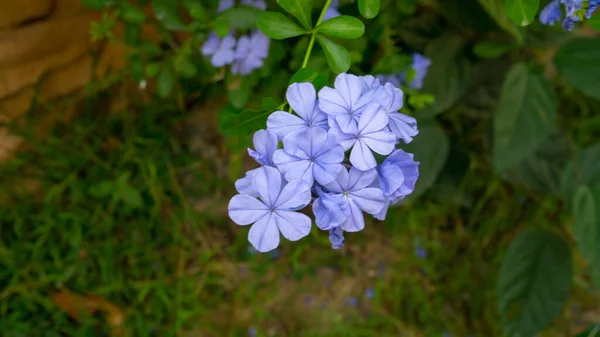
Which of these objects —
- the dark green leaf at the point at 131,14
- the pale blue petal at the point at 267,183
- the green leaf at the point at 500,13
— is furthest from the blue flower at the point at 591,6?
the dark green leaf at the point at 131,14

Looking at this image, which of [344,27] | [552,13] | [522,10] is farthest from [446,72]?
[344,27]

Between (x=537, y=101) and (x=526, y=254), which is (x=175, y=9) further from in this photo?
(x=526, y=254)

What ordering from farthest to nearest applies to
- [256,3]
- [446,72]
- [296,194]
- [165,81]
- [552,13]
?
[446,72]
[165,81]
[256,3]
[552,13]
[296,194]

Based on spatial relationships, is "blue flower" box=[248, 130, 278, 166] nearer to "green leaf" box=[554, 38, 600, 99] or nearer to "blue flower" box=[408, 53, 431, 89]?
"blue flower" box=[408, 53, 431, 89]

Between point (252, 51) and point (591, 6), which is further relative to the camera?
point (252, 51)

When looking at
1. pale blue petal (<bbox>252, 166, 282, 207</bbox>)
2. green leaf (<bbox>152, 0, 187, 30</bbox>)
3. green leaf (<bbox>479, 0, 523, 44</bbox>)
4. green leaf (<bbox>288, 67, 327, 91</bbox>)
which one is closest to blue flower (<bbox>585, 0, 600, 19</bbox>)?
green leaf (<bbox>479, 0, 523, 44</bbox>)

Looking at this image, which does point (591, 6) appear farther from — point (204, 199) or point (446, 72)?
point (204, 199)

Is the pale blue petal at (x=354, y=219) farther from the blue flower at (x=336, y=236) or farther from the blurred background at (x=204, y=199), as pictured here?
the blurred background at (x=204, y=199)
